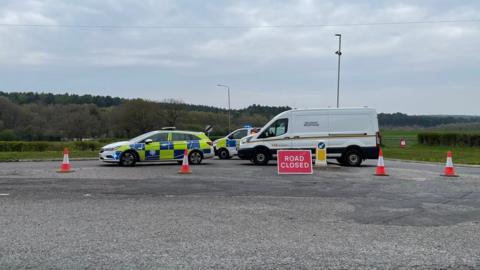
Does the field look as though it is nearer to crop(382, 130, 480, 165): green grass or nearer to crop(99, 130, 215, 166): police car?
crop(382, 130, 480, 165): green grass

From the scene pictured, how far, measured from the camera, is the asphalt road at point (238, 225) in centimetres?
554

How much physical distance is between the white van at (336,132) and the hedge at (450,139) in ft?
91.1

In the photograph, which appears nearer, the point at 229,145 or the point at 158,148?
the point at 158,148

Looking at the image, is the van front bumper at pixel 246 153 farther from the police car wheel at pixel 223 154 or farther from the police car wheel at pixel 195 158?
the police car wheel at pixel 223 154

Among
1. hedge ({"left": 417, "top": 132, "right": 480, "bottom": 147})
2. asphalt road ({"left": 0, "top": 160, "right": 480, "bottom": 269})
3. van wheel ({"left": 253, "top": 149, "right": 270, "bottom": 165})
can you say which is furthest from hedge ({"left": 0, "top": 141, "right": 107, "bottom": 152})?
hedge ({"left": 417, "top": 132, "right": 480, "bottom": 147})

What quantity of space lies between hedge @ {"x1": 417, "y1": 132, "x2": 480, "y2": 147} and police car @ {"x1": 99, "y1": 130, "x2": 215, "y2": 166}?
31.8 meters

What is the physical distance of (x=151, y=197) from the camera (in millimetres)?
10391

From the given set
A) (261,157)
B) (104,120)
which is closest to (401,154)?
(261,157)

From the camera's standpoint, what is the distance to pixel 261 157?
20359mm

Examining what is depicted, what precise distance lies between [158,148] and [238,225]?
503 inches

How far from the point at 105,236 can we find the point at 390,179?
9.92 meters

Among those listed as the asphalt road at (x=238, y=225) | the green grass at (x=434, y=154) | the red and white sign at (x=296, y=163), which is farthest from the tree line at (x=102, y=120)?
the asphalt road at (x=238, y=225)

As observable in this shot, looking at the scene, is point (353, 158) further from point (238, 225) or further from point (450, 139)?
point (450, 139)

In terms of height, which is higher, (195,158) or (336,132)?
(336,132)
